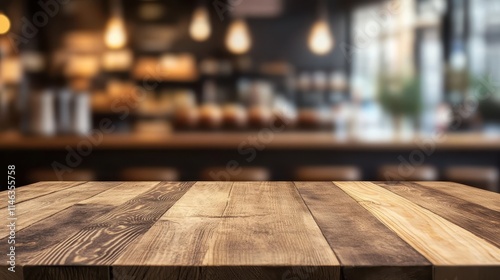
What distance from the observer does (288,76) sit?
4.39 metres

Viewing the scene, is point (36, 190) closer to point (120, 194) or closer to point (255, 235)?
point (120, 194)

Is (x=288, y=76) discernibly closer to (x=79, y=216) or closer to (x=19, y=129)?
(x=19, y=129)

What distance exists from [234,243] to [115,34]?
3985 mm

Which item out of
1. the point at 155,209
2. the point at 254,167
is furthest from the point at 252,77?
the point at 155,209

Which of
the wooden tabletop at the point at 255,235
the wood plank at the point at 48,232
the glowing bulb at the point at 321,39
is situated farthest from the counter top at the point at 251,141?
the wood plank at the point at 48,232

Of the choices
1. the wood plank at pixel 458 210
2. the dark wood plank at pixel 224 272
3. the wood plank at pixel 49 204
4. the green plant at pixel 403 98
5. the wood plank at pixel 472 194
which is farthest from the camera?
the green plant at pixel 403 98

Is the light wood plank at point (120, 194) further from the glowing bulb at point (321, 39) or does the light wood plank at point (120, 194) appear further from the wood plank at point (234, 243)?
the glowing bulb at point (321, 39)

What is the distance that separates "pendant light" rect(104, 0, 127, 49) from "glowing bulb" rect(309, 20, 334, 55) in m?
1.62

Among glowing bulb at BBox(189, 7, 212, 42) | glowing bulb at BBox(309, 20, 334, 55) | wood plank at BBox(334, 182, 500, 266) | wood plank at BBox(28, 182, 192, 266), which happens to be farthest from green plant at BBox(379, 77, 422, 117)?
wood plank at BBox(28, 182, 192, 266)

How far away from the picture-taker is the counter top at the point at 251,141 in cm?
370

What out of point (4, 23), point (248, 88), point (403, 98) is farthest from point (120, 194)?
point (4, 23)

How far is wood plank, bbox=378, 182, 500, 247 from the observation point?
3.03 ft

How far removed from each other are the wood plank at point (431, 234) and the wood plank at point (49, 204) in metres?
0.68

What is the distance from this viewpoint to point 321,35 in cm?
443
